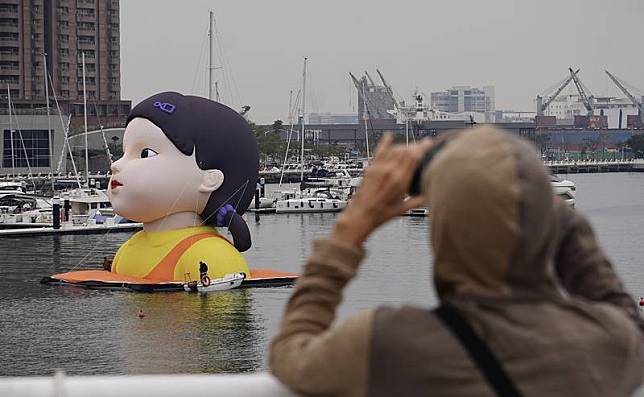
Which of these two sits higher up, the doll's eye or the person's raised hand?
the person's raised hand

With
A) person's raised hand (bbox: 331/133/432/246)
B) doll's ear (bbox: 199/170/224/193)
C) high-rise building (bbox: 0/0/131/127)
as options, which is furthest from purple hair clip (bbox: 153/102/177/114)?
high-rise building (bbox: 0/0/131/127)

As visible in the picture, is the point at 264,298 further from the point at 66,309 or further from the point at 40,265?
the point at 40,265

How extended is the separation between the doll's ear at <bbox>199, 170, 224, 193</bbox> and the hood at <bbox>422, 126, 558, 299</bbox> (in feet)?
76.6

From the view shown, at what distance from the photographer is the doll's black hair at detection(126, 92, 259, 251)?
25.2m

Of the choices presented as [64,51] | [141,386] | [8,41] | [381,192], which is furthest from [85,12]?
[381,192]

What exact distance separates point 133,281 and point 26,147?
5899 cm

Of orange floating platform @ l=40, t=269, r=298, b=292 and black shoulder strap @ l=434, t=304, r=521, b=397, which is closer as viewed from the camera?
black shoulder strap @ l=434, t=304, r=521, b=397

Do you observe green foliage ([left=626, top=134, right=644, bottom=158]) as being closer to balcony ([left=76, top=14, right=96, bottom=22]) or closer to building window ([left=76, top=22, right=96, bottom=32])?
building window ([left=76, top=22, right=96, bottom=32])

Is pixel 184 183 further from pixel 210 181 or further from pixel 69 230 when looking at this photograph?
pixel 69 230

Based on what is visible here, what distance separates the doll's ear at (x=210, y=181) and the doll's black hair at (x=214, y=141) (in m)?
0.09

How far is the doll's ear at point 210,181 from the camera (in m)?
25.5

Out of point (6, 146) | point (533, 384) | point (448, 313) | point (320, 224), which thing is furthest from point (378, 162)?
point (6, 146)

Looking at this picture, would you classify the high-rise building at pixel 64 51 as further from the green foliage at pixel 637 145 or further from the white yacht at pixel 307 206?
the green foliage at pixel 637 145

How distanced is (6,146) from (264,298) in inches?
2353
